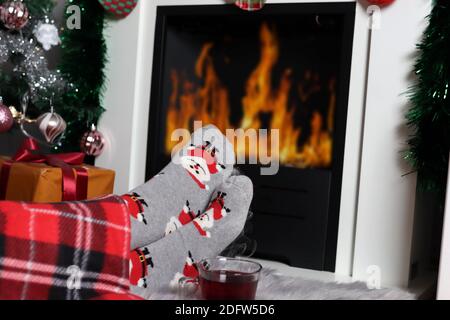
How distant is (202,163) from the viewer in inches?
50.6

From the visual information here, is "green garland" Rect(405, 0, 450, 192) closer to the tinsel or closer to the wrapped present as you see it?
the wrapped present

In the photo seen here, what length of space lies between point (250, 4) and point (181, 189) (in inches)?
29.1

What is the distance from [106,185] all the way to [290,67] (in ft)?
2.36

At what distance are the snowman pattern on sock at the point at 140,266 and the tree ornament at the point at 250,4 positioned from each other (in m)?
0.95

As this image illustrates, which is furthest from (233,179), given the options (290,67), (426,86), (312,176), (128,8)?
(128,8)

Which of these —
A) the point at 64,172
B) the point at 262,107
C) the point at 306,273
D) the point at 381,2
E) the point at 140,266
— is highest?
the point at 381,2

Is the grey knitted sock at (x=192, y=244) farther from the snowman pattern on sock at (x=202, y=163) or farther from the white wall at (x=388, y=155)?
the white wall at (x=388, y=155)

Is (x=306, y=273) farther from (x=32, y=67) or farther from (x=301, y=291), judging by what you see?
(x=32, y=67)

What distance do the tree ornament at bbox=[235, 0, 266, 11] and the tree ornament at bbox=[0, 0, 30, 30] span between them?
66 cm

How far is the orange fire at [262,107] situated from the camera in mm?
1788

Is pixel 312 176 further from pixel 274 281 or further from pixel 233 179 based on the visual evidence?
pixel 274 281

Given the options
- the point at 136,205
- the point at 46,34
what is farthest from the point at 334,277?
the point at 46,34

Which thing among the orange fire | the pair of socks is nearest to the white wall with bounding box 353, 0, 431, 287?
the orange fire

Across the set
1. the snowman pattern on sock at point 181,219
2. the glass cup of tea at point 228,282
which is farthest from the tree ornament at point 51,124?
the glass cup of tea at point 228,282
